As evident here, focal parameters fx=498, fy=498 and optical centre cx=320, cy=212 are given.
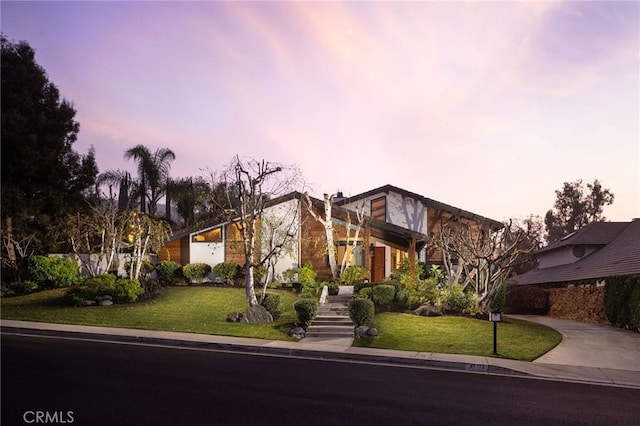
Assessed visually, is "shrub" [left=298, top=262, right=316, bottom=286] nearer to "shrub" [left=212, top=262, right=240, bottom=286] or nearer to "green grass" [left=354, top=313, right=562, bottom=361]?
"shrub" [left=212, top=262, right=240, bottom=286]

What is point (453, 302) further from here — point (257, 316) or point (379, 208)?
point (379, 208)

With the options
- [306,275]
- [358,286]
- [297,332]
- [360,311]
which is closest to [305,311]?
[297,332]

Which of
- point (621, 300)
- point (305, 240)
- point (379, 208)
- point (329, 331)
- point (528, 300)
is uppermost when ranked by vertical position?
point (379, 208)

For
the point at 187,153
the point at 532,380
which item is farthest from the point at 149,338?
the point at 187,153

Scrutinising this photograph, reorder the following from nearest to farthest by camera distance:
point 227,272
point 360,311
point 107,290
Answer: point 360,311 → point 107,290 → point 227,272

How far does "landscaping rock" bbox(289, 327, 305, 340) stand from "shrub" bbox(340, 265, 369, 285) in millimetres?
8689

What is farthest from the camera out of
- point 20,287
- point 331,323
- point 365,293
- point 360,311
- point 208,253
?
point 208,253

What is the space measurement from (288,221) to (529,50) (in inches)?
640

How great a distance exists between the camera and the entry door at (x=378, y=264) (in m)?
32.4

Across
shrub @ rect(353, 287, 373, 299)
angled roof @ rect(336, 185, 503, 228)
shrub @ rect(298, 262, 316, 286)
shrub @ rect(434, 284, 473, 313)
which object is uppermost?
angled roof @ rect(336, 185, 503, 228)

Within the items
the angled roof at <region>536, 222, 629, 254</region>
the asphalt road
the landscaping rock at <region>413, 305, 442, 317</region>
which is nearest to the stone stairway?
the landscaping rock at <region>413, 305, 442, 317</region>

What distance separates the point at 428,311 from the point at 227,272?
483 inches

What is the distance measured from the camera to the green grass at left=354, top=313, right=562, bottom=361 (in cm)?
1507

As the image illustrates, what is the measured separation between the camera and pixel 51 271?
2602cm
